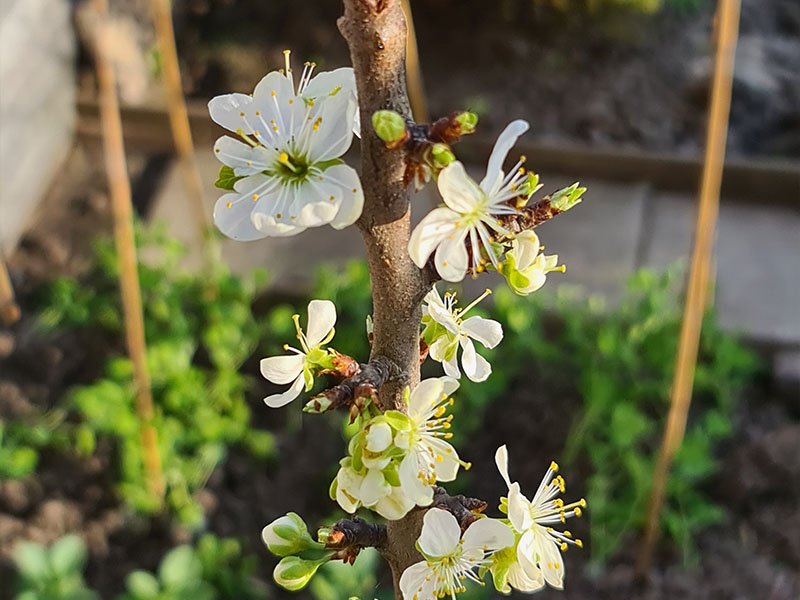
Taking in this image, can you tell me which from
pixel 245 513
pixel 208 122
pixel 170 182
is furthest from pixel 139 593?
pixel 208 122

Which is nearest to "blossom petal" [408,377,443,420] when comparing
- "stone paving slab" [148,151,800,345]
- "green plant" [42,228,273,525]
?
"green plant" [42,228,273,525]

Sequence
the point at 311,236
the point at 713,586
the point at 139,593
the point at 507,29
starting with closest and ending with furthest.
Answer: the point at 139,593 → the point at 713,586 → the point at 311,236 → the point at 507,29

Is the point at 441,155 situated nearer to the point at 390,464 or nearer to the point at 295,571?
the point at 390,464

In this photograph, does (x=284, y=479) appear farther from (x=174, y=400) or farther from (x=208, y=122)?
(x=208, y=122)

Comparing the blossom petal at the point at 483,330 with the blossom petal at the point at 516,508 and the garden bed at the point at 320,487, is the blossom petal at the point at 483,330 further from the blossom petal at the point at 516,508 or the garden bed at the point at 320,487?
the garden bed at the point at 320,487

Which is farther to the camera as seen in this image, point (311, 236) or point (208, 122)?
point (208, 122)

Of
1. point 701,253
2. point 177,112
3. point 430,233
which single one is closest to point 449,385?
point 430,233
